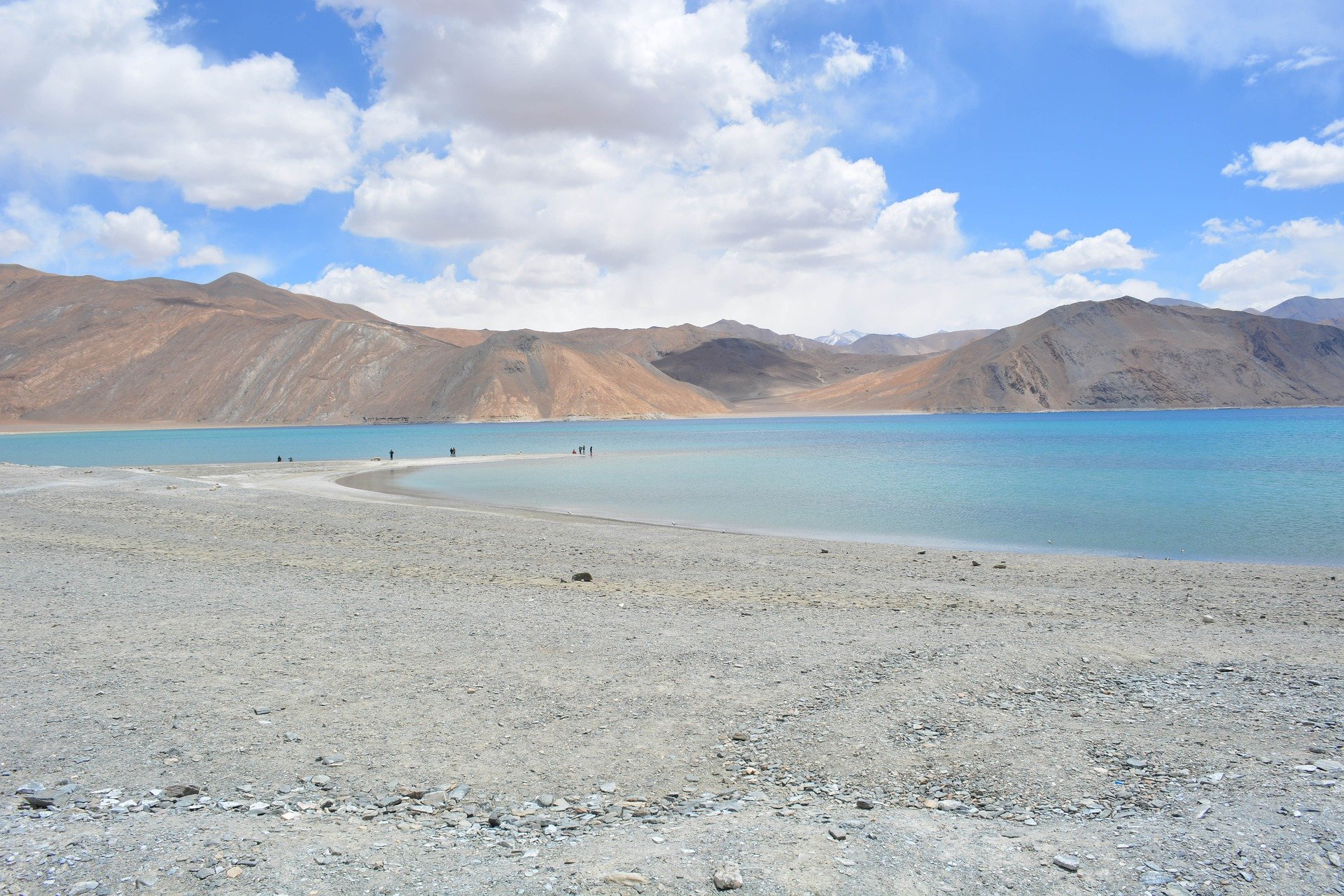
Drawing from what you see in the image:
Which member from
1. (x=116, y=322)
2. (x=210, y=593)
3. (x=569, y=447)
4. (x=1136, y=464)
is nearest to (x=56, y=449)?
(x=569, y=447)

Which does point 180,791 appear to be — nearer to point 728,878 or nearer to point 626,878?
point 626,878

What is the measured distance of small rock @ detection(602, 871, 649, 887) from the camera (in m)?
4.04

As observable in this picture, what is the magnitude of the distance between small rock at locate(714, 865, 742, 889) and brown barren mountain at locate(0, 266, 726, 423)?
12742 centimetres

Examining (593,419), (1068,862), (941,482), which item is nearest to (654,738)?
(1068,862)

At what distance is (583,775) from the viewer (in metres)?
5.33

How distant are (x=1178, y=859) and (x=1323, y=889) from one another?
1.91 feet

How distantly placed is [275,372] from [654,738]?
471 ft

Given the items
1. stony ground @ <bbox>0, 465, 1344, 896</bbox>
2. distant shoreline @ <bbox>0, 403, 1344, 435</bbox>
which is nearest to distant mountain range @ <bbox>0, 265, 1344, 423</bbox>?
distant shoreline @ <bbox>0, 403, 1344, 435</bbox>

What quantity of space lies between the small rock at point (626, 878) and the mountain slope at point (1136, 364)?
161m

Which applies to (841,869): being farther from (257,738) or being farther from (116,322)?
(116,322)

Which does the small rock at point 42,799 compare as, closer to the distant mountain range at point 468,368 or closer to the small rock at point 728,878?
the small rock at point 728,878

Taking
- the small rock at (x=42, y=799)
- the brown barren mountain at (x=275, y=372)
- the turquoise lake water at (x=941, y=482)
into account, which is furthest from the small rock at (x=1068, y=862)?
the brown barren mountain at (x=275, y=372)

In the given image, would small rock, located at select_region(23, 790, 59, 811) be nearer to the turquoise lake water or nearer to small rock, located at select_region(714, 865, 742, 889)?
small rock, located at select_region(714, 865, 742, 889)

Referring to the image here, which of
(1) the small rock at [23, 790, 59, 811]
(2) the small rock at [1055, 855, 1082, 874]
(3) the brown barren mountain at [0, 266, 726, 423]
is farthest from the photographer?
(3) the brown barren mountain at [0, 266, 726, 423]
